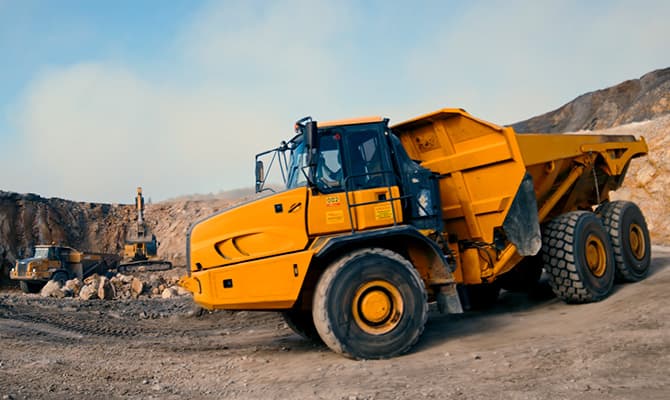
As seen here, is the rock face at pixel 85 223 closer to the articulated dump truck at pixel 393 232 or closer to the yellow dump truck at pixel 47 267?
the yellow dump truck at pixel 47 267

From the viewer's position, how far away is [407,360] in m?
6.15

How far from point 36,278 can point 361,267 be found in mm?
23299

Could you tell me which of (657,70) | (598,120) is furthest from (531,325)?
(657,70)

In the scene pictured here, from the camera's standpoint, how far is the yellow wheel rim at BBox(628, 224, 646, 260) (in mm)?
9336

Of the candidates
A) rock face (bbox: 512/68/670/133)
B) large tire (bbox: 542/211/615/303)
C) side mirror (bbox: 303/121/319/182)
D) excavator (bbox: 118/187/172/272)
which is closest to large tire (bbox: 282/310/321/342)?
side mirror (bbox: 303/121/319/182)

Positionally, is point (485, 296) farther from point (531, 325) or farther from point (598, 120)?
point (598, 120)

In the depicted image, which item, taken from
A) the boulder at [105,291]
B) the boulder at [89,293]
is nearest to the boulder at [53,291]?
the boulder at [89,293]

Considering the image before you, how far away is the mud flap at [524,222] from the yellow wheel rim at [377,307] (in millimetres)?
2161

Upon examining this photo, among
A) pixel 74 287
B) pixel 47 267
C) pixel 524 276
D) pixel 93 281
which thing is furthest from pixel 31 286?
pixel 524 276

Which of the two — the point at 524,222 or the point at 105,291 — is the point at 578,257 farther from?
the point at 105,291

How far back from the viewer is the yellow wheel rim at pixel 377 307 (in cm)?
628

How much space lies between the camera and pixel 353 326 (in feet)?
20.4

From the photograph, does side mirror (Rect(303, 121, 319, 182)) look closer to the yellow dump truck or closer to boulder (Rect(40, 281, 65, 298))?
boulder (Rect(40, 281, 65, 298))

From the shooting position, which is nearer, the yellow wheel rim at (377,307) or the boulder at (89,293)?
the yellow wheel rim at (377,307)
